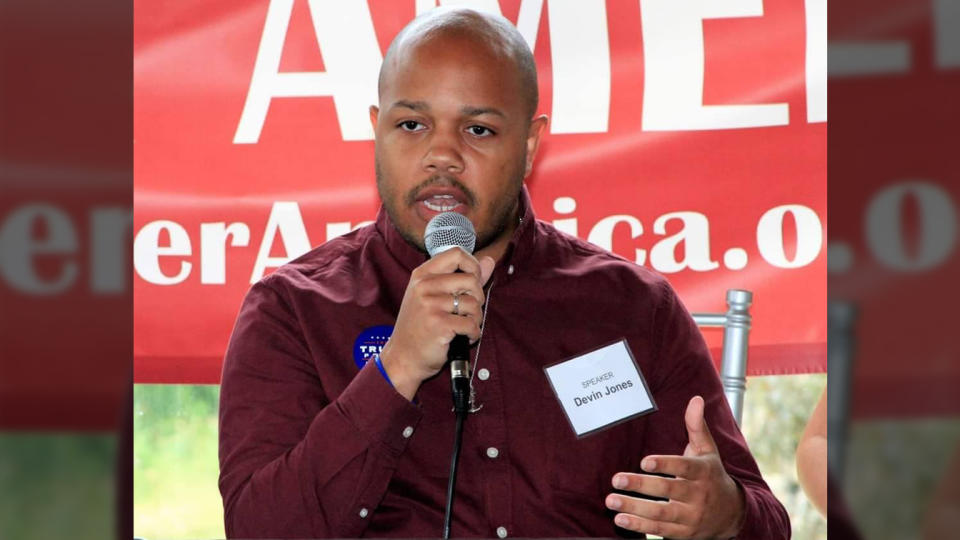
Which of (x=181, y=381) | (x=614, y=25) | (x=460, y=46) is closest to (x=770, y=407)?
(x=614, y=25)

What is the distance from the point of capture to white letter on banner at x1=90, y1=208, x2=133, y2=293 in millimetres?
1036

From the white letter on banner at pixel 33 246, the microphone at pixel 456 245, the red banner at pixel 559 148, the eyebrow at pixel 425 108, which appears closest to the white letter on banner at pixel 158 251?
Answer: the red banner at pixel 559 148

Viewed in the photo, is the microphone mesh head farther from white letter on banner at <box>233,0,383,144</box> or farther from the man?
white letter on banner at <box>233,0,383,144</box>

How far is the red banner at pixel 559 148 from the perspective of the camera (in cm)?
314

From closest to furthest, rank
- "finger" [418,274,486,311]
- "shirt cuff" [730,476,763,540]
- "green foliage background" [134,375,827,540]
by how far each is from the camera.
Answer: "finger" [418,274,486,311]
"shirt cuff" [730,476,763,540]
"green foliage background" [134,375,827,540]

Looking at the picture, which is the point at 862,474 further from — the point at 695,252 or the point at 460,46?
the point at 695,252

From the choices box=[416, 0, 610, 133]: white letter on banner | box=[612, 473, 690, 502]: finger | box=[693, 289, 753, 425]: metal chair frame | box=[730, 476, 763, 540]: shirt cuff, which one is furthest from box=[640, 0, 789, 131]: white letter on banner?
box=[612, 473, 690, 502]: finger

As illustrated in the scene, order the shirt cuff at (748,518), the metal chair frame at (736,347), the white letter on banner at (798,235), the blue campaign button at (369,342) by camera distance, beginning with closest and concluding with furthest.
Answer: the shirt cuff at (748,518), the blue campaign button at (369,342), the metal chair frame at (736,347), the white letter on banner at (798,235)

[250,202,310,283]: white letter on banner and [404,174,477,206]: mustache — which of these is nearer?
[404,174,477,206]: mustache

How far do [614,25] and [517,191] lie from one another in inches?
36.4

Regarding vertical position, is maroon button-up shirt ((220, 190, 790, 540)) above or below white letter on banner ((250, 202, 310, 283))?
below

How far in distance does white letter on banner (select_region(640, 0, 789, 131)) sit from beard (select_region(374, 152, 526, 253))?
0.81 m

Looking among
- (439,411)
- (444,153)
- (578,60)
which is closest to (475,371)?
(439,411)

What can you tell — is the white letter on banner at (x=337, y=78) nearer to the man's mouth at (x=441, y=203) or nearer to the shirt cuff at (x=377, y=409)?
the man's mouth at (x=441, y=203)
